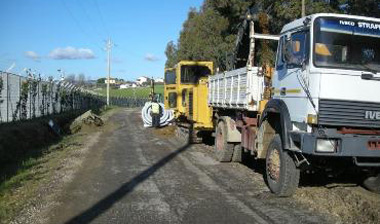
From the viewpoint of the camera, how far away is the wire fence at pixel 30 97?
2097cm

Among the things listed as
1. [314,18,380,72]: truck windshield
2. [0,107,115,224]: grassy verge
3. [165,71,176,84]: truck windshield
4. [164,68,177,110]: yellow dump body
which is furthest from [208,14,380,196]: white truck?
[165,71,176,84]: truck windshield

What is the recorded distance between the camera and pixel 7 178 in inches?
467

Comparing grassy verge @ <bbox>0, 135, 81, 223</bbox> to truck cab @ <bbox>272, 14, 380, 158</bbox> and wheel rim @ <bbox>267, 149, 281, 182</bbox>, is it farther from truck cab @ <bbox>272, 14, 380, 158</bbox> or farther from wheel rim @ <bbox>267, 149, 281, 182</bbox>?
truck cab @ <bbox>272, 14, 380, 158</bbox>

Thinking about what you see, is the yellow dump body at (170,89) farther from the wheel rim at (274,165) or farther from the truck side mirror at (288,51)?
the truck side mirror at (288,51)

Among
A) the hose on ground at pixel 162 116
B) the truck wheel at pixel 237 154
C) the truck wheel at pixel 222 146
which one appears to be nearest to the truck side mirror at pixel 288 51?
the truck wheel at pixel 222 146

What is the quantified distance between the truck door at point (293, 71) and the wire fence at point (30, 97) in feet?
42.8

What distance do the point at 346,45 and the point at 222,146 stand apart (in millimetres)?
6217

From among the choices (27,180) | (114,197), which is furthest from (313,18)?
(27,180)

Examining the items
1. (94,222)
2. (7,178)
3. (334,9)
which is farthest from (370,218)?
(334,9)

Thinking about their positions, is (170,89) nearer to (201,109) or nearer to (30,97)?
(30,97)

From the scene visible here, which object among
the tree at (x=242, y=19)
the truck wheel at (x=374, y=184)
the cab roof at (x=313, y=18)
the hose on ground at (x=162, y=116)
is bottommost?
the truck wheel at (x=374, y=184)

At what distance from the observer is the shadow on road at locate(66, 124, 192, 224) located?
8.22 metres

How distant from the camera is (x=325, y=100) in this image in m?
8.65

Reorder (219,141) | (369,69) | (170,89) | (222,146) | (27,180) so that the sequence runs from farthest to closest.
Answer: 1. (170,89)
2. (219,141)
3. (222,146)
4. (27,180)
5. (369,69)
